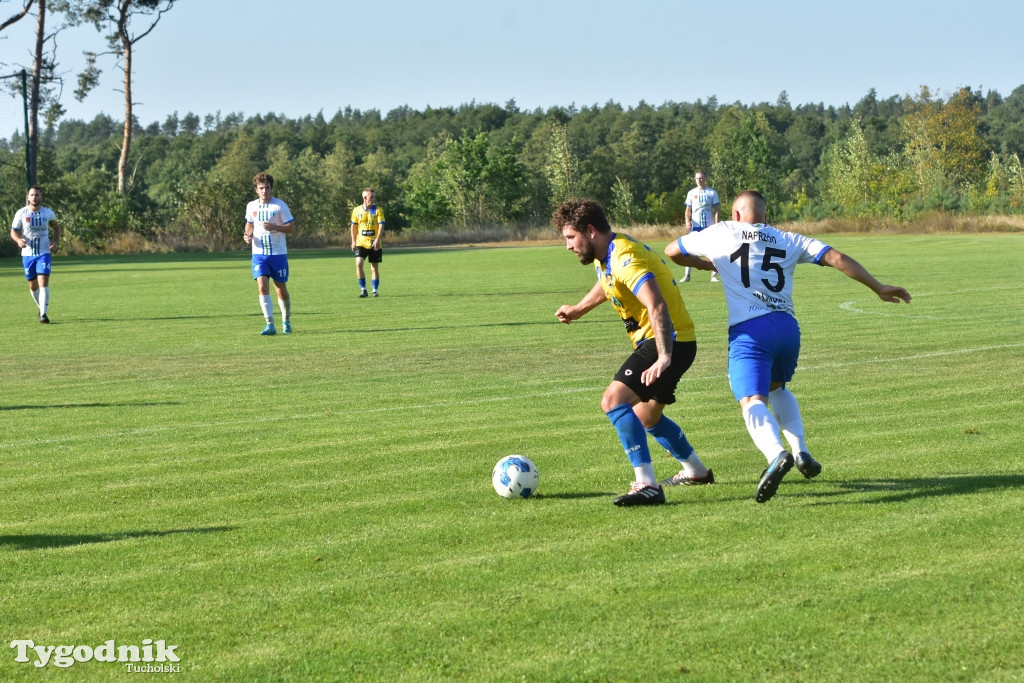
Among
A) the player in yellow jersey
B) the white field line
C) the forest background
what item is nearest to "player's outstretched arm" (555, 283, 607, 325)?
the player in yellow jersey

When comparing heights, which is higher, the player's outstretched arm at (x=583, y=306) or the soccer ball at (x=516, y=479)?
the player's outstretched arm at (x=583, y=306)

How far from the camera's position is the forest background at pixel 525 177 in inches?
2200

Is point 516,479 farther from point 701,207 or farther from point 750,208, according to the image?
point 701,207

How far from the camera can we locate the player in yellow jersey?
251 inches

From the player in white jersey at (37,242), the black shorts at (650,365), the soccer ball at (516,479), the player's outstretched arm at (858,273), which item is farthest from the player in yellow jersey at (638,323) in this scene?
the player in white jersey at (37,242)

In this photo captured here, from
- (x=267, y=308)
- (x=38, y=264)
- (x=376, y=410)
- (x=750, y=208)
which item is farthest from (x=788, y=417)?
(x=38, y=264)

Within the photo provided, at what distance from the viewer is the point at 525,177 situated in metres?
84.6

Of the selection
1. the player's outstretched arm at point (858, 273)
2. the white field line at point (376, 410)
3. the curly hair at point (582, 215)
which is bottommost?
the white field line at point (376, 410)

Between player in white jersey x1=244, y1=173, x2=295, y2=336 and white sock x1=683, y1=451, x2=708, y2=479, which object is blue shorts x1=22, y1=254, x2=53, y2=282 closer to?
player in white jersey x1=244, y1=173, x2=295, y2=336

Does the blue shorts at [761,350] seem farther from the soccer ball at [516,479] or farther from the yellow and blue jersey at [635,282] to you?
the soccer ball at [516,479]

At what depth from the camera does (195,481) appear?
7.43 m

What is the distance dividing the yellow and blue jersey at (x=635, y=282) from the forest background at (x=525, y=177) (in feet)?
143

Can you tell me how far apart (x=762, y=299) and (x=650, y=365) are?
29.8 inches

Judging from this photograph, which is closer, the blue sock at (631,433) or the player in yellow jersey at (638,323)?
the player in yellow jersey at (638,323)
